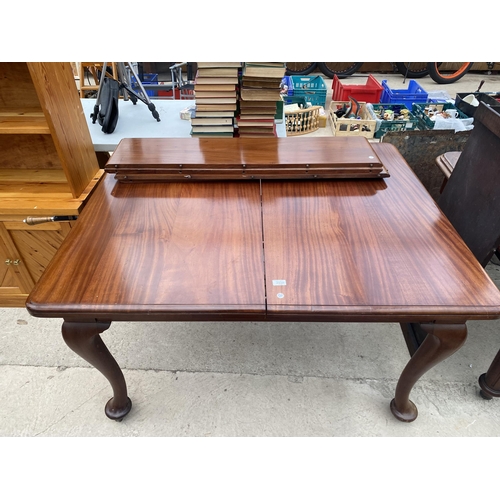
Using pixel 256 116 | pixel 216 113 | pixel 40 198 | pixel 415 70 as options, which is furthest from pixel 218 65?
pixel 415 70

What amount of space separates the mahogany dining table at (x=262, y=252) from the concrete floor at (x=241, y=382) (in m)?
0.16

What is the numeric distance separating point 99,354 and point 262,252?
2.48ft

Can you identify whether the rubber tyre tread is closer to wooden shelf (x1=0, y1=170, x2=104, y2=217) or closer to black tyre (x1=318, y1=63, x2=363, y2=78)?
black tyre (x1=318, y1=63, x2=363, y2=78)

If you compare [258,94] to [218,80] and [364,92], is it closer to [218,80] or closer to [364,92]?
[218,80]

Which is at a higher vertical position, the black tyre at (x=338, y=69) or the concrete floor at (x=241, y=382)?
the black tyre at (x=338, y=69)

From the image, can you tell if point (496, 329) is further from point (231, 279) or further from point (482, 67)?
point (482, 67)

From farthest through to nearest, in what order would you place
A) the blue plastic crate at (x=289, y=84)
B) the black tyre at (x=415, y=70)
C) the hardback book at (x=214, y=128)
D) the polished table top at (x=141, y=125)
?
the black tyre at (x=415, y=70) → the blue plastic crate at (x=289, y=84) → the polished table top at (x=141, y=125) → the hardback book at (x=214, y=128)

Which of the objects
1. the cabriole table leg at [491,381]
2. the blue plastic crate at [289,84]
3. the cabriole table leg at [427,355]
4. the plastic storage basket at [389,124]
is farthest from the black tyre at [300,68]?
the cabriole table leg at [427,355]

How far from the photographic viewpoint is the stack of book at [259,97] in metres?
1.93

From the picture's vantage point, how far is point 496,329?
6.77 ft

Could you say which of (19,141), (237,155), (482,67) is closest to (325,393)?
(237,155)

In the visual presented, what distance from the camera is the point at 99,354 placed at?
134 centimetres

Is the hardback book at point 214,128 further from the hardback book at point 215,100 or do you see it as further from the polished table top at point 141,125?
the polished table top at point 141,125

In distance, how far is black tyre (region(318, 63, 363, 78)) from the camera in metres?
6.36
